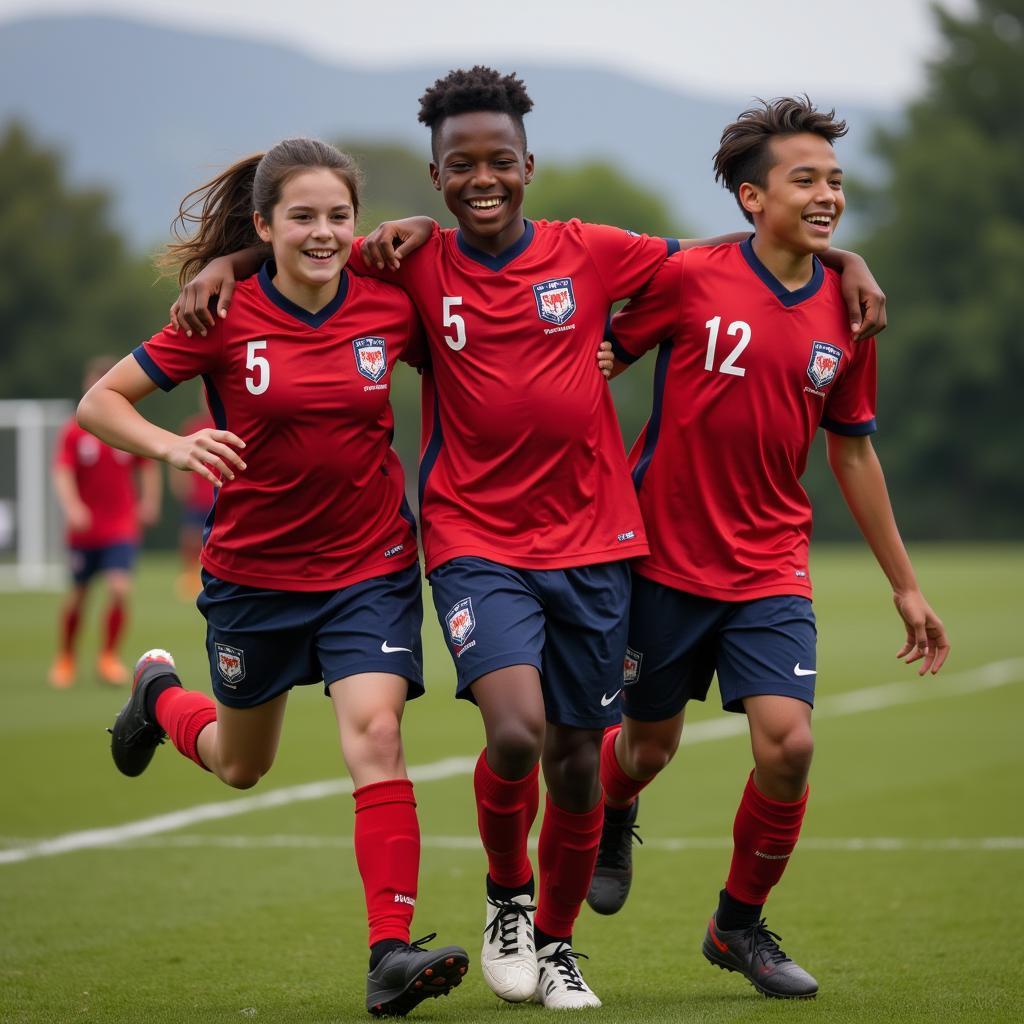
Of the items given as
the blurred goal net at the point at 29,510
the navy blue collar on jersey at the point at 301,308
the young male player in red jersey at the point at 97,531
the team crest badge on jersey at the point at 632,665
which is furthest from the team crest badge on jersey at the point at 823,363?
the blurred goal net at the point at 29,510

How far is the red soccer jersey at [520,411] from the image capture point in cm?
510

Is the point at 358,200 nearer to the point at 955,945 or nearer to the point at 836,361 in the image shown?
the point at 836,361

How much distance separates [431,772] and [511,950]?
473 cm

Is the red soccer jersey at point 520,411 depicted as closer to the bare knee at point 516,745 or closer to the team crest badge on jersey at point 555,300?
the team crest badge on jersey at point 555,300

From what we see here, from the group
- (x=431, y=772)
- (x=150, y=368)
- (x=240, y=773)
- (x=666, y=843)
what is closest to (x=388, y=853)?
(x=240, y=773)

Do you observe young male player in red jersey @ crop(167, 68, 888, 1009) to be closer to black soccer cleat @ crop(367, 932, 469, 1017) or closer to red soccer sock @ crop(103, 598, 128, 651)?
black soccer cleat @ crop(367, 932, 469, 1017)

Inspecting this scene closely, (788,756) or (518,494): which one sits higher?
(518,494)

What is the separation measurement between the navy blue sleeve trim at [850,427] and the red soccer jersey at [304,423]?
133cm

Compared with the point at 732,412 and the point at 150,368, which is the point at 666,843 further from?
the point at 150,368

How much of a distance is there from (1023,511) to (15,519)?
3234cm

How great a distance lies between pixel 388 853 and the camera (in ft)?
15.8

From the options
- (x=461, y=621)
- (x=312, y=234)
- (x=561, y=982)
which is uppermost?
(x=312, y=234)

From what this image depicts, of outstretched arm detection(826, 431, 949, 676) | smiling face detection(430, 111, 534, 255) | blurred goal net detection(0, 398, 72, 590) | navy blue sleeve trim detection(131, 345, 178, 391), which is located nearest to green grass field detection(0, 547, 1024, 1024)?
outstretched arm detection(826, 431, 949, 676)

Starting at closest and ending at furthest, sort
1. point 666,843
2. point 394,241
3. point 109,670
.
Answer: point 394,241 → point 666,843 → point 109,670
